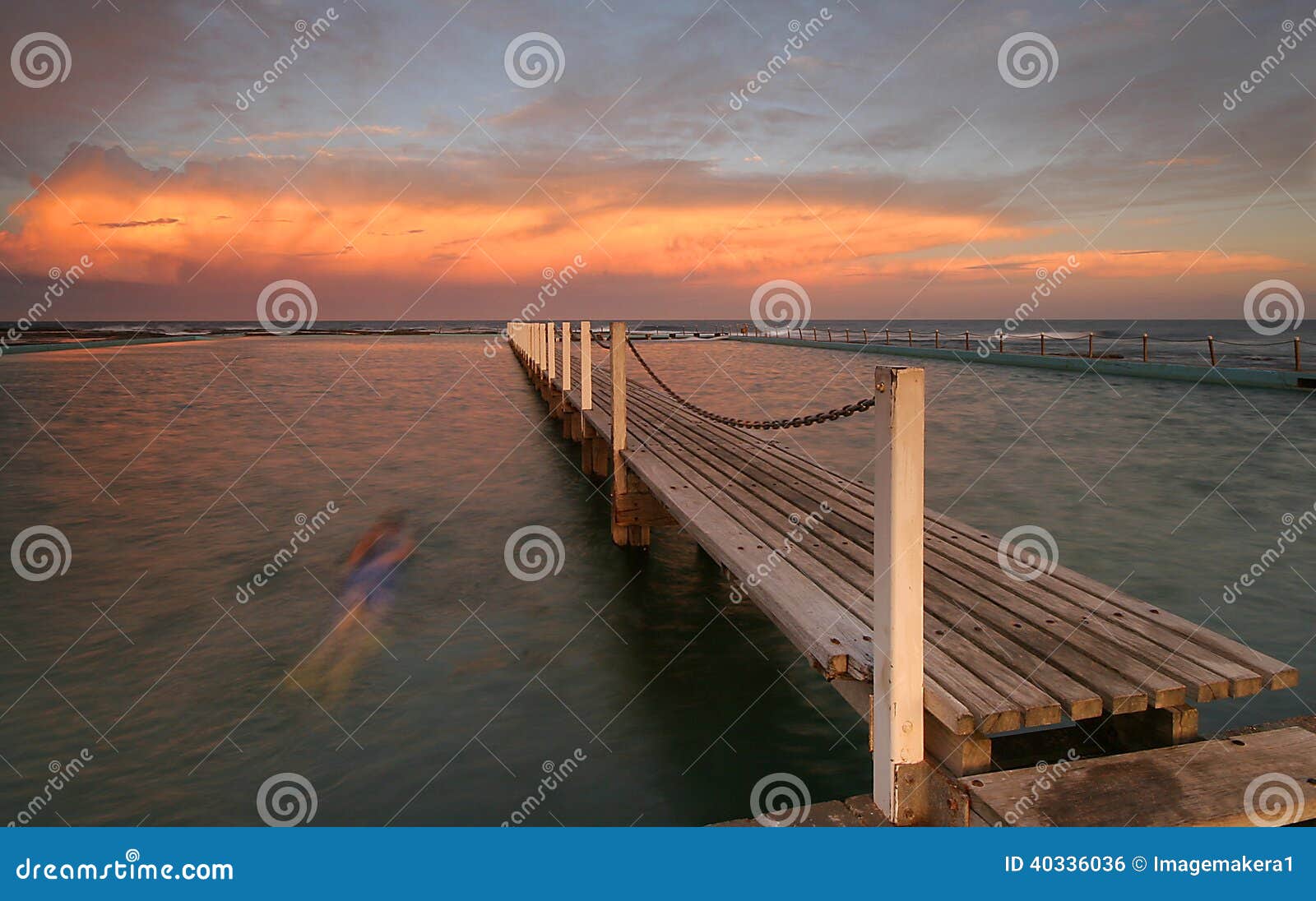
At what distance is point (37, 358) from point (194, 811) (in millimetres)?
49737

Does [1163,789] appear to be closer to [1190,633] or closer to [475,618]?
[1190,633]

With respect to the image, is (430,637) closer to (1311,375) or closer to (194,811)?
(194,811)

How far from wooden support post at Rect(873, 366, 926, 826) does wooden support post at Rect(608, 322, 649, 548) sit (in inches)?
209

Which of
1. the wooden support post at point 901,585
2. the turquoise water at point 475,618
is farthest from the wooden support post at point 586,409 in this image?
the wooden support post at point 901,585

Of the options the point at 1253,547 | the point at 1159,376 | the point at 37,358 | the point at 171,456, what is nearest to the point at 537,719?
the point at 1253,547

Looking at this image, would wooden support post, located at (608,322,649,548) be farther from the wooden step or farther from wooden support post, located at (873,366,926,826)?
the wooden step

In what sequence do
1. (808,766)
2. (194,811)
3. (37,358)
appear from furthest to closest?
(37,358) → (808,766) → (194,811)

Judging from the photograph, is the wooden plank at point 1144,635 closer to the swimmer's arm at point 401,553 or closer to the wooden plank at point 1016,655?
the wooden plank at point 1016,655

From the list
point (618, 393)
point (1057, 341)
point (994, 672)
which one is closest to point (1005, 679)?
point (994, 672)

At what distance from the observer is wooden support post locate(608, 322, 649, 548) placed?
25.9 feet

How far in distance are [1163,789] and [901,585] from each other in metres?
1.04

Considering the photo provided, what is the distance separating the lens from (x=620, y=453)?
26.2 ft

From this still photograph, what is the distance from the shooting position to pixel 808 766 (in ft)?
13.8

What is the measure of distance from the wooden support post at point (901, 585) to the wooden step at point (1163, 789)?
0.23 meters
